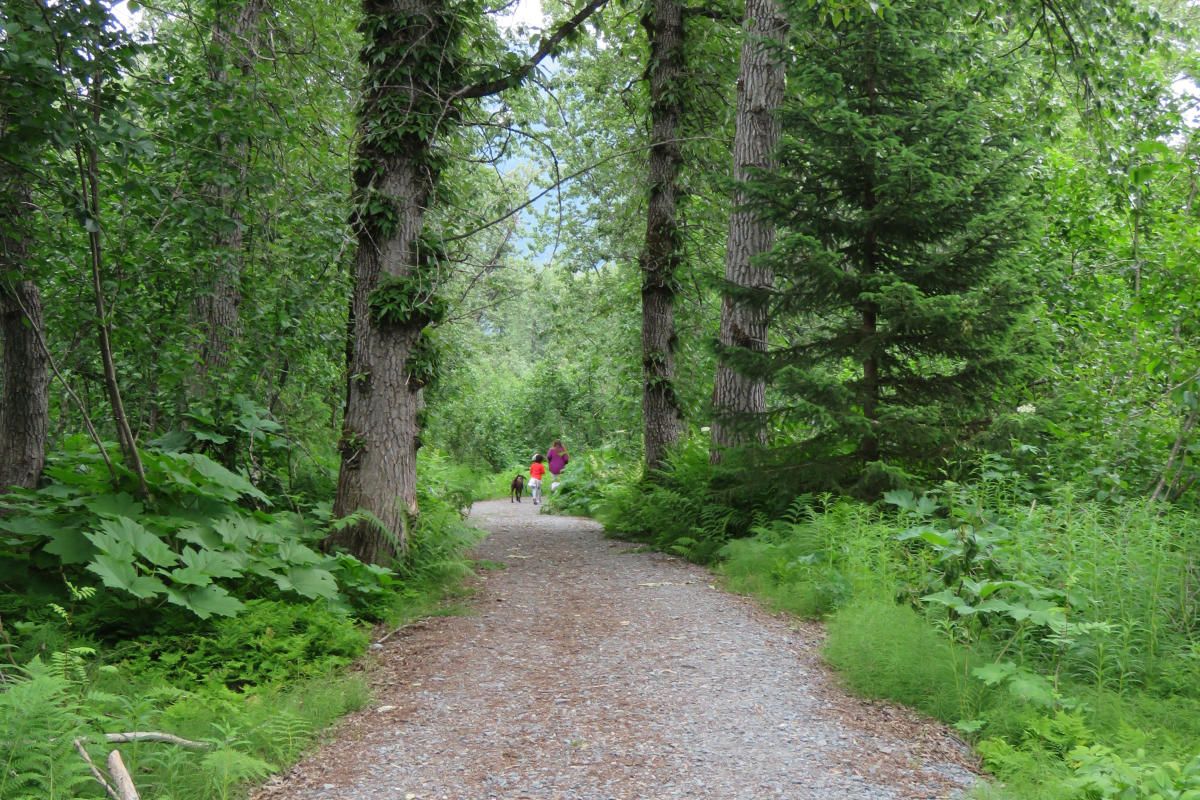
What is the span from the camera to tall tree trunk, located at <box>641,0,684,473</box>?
36.8 feet

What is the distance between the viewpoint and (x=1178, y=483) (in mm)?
5875

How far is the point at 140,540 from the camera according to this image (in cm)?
434

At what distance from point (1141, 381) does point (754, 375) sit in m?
3.44

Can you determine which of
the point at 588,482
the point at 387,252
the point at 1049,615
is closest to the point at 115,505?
the point at 387,252

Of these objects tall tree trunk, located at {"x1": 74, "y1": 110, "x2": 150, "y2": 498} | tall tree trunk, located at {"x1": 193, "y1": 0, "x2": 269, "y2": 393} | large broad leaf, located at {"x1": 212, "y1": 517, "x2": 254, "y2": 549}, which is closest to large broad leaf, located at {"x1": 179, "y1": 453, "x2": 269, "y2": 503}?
large broad leaf, located at {"x1": 212, "y1": 517, "x2": 254, "y2": 549}

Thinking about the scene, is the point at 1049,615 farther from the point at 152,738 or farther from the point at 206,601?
the point at 206,601

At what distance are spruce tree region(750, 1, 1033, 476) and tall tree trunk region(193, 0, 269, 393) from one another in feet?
15.5

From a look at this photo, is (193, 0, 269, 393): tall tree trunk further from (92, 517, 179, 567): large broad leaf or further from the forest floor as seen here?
the forest floor

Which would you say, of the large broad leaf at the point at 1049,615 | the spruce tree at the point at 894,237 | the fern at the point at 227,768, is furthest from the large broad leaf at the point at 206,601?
the spruce tree at the point at 894,237

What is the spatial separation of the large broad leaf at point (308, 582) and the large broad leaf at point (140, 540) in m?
0.81

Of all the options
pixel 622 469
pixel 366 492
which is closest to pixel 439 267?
pixel 366 492

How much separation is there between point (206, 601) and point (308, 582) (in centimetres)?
88

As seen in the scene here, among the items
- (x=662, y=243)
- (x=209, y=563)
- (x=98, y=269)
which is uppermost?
(x=662, y=243)

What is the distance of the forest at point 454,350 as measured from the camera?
3828 mm
